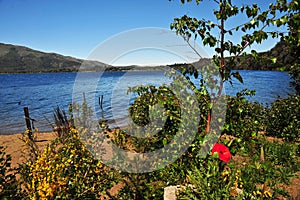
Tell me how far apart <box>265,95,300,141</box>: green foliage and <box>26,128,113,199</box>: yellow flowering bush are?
21.6ft

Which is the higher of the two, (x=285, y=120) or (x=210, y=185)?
(x=210, y=185)

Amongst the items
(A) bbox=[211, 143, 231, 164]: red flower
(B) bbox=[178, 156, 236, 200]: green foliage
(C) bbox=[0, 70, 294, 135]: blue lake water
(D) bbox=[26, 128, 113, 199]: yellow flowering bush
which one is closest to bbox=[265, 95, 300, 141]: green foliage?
(C) bbox=[0, 70, 294, 135]: blue lake water

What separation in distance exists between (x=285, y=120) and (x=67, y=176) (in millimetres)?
7661

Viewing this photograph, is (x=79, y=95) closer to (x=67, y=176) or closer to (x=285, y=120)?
(x=285, y=120)

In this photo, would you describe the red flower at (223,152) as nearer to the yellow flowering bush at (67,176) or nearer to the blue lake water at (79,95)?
the blue lake water at (79,95)

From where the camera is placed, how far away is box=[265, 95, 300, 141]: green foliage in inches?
291

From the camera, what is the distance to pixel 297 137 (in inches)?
290

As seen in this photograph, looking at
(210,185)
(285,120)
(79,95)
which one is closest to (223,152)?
(210,185)

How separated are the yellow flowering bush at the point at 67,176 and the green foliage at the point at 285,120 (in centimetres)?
658

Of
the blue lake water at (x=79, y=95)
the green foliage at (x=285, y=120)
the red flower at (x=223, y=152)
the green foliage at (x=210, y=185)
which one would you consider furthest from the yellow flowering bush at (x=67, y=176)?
the green foliage at (x=285, y=120)

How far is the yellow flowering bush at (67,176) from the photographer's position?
10.3ft

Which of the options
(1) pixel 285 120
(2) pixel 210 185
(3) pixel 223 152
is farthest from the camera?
(1) pixel 285 120

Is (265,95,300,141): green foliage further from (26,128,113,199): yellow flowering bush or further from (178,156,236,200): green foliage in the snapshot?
(26,128,113,199): yellow flowering bush

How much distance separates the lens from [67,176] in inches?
138
